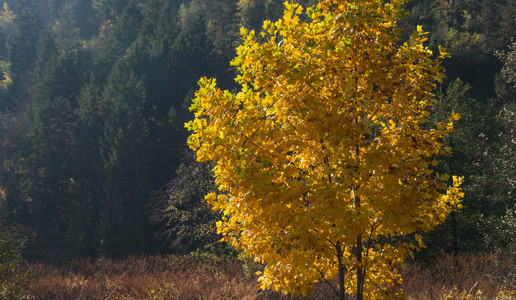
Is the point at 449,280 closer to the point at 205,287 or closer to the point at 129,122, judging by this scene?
the point at 205,287

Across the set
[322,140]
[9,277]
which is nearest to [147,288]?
[9,277]

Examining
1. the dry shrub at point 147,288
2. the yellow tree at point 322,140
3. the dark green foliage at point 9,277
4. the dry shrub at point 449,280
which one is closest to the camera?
the yellow tree at point 322,140

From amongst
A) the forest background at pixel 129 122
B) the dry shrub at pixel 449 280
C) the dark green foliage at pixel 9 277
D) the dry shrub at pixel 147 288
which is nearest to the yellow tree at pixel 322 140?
the dry shrub at pixel 147 288

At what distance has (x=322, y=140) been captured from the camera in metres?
5.37

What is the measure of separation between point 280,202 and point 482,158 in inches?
662

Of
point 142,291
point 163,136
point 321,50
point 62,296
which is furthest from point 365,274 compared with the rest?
point 163,136

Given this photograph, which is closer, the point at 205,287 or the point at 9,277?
the point at 205,287

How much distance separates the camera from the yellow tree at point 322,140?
4.84 metres

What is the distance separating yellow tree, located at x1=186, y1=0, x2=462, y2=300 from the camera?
4.84 m

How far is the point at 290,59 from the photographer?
5035mm

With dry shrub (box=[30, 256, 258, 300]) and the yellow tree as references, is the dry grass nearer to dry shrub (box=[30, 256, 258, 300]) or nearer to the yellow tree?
dry shrub (box=[30, 256, 258, 300])

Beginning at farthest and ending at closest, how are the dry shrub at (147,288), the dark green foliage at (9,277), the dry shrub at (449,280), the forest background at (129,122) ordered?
the forest background at (129,122) → the dark green foliage at (9,277) → the dry shrub at (449,280) → the dry shrub at (147,288)

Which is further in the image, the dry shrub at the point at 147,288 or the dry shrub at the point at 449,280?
the dry shrub at the point at 449,280

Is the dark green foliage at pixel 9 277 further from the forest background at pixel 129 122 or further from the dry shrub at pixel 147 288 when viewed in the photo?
the forest background at pixel 129 122
